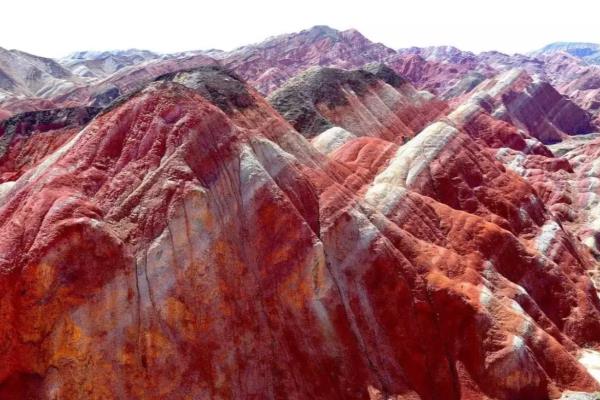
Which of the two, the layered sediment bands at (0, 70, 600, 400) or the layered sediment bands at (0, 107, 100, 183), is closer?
the layered sediment bands at (0, 70, 600, 400)

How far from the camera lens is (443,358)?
28.7m

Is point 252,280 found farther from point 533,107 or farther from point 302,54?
point 302,54

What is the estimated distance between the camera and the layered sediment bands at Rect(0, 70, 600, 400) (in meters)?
25.2

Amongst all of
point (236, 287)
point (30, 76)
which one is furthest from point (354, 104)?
point (30, 76)

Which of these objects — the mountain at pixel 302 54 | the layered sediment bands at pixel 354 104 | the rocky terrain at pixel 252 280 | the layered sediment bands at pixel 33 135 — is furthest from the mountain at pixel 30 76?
the rocky terrain at pixel 252 280

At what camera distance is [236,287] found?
28016 millimetres

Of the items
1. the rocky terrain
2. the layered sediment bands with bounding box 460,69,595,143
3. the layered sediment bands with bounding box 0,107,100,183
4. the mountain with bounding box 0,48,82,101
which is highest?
the mountain with bounding box 0,48,82,101

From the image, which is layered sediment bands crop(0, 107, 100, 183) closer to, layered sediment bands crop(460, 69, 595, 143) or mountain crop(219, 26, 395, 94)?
layered sediment bands crop(460, 69, 595, 143)

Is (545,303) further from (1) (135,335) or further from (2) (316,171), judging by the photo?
(1) (135,335)

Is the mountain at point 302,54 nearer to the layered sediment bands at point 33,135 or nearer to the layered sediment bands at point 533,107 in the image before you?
the layered sediment bands at point 533,107

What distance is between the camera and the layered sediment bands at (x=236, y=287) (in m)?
25.2

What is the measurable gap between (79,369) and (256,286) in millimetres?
9369

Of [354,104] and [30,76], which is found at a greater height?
[30,76]

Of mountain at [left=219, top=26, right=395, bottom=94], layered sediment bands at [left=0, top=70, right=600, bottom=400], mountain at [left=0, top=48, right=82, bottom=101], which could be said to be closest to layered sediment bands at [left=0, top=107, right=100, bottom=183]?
layered sediment bands at [left=0, top=70, right=600, bottom=400]
